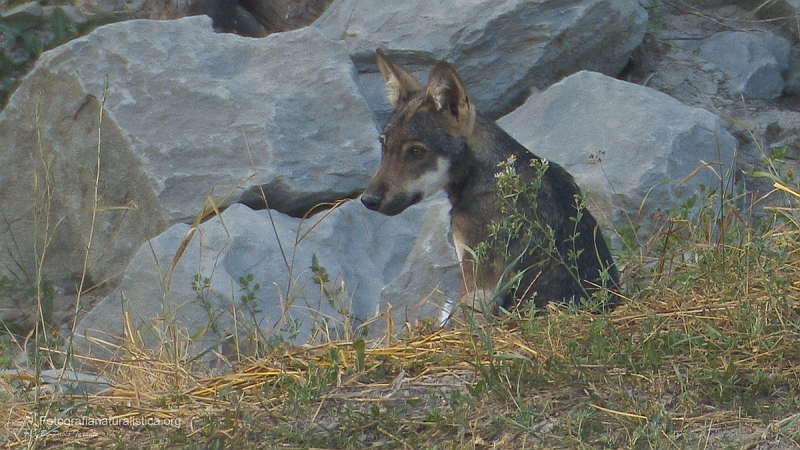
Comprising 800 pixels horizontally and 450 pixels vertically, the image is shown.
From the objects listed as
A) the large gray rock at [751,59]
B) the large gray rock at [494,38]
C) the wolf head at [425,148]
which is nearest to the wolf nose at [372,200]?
the wolf head at [425,148]

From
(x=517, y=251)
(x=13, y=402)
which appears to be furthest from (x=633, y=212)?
(x=13, y=402)

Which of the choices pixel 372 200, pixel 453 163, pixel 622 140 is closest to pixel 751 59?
pixel 622 140

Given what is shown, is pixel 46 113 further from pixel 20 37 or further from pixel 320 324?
pixel 320 324

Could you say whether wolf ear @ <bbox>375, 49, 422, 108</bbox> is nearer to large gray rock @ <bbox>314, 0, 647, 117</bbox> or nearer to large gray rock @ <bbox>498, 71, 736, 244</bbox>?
large gray rock @ <bbox>498, 71, 736, 244</bbox>

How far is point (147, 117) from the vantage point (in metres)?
7.43

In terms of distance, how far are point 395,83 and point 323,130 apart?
1.63 metres

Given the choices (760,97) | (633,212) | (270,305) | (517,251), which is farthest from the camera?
(760,97)

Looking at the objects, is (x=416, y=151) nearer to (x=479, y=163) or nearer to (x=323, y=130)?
(x=479, y=163)

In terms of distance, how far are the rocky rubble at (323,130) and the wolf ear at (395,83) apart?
3.69ft

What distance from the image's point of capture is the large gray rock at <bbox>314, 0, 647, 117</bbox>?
26.3 ft

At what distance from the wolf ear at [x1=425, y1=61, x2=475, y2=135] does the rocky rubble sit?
1.15 metres

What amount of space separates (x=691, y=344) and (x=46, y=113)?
18.3ft

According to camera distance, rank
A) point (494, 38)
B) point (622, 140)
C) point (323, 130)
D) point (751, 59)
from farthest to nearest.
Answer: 1. point (751, 59)
2. point (494, 38)
3. point (323, 130)
4. point (622, 140)

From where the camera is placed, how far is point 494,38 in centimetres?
806
